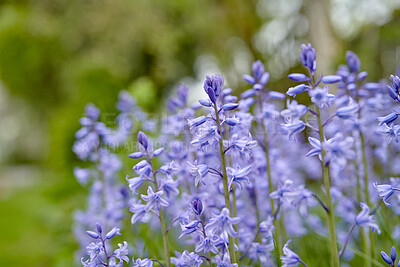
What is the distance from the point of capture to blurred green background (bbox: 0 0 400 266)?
19.7ft

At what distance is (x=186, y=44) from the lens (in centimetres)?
1199

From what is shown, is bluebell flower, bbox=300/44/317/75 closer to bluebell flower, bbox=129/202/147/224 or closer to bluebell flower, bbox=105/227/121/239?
bluebell flower, bbox=129/202/147/224

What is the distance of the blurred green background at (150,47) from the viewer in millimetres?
5992

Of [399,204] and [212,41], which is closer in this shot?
[399,204]

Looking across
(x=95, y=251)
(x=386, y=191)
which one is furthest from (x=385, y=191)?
(x=95, y=251)

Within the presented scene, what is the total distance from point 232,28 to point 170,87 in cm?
283

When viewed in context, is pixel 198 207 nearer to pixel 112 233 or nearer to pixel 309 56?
pixel 112 233

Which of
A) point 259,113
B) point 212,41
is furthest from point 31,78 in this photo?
point 259,113

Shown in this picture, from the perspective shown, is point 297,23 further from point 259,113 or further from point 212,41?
point 259,113

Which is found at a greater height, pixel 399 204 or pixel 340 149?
pixel 340 149

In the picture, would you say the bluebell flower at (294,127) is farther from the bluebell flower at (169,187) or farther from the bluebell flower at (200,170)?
the bluebell flower at (169,187)

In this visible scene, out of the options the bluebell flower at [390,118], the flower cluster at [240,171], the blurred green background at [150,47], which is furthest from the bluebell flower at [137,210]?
the blurred green background at [150,47]

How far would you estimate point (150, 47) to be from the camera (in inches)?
362

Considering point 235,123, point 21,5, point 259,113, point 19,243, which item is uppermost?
point 21,5
